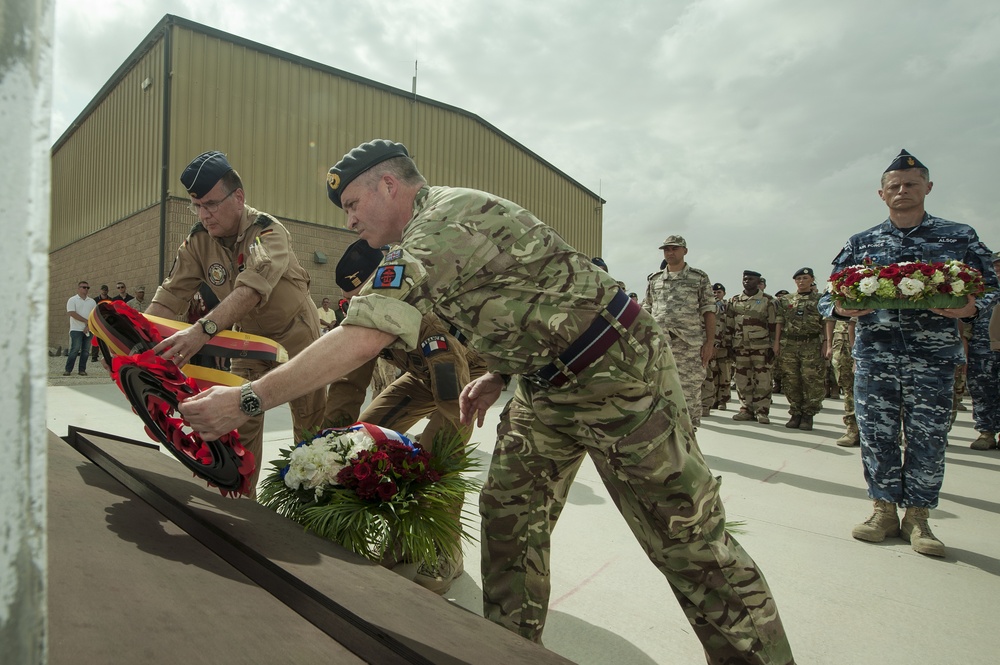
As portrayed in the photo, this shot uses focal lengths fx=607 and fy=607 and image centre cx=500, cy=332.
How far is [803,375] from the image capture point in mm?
7789

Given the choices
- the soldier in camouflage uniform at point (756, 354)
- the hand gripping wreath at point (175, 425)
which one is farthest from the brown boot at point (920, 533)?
the soldier in camouflage uniform at point (756, 354)

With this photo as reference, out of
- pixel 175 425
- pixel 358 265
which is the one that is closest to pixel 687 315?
pixel 358 265

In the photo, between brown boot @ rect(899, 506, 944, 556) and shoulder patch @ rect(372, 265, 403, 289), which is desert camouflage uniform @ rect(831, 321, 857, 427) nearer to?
brown boot @ rect(899, 506, 944, 556)

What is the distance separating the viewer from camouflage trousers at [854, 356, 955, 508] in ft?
10.5

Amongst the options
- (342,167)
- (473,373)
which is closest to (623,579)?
(473,373)

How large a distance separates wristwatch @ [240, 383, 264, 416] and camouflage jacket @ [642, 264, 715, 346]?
521cm

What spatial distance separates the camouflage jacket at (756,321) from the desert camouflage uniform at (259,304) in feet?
22.3

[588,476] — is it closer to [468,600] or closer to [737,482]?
[737,482]

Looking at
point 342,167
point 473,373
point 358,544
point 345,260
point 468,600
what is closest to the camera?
point 342,167

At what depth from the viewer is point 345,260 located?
3.08 m

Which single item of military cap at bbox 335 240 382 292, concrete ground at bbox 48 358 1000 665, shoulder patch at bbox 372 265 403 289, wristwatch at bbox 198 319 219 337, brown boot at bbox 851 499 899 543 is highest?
military cap at bbox 335 240 382 292

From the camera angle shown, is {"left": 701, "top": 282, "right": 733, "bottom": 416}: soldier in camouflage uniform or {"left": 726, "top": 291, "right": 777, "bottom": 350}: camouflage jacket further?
{"left": 701, "top": 282, "right": 733, "bottom": 416}: soldier in camouflage uniform

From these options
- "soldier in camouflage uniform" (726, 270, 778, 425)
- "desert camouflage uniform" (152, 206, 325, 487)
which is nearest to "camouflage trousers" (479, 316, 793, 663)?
"desert camouflage uniform" (152, 206, 325, 487)

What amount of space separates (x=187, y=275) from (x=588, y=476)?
3099mm
